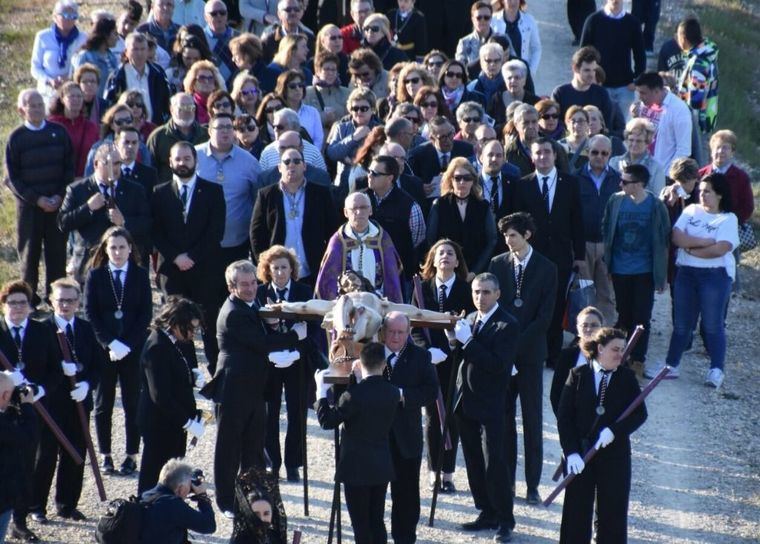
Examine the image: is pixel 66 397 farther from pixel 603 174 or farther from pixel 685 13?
pixel 685 13

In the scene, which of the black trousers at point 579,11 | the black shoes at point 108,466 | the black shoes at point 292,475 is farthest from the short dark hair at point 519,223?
the black trousers at point 579,11

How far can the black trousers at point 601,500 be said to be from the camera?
31.6ft

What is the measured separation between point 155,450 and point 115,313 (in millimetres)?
1472

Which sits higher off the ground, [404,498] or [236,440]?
[236,440]

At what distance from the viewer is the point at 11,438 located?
891cm

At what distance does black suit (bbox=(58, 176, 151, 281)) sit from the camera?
39.9 ft

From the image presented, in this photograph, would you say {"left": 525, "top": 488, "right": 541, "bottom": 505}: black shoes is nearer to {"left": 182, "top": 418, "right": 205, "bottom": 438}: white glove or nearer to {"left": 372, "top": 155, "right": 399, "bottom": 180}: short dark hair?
{"left": 182, "top": 418, "right": 205, "bottom": 438}: white glove

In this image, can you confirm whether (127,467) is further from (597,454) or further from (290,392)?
(597,454)

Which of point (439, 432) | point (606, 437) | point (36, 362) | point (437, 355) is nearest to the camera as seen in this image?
point (606, 437)

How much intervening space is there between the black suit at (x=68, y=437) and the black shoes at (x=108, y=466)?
2.17 feet

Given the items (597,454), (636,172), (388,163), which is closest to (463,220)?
(388,163)

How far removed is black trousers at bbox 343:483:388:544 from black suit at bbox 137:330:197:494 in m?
1.36

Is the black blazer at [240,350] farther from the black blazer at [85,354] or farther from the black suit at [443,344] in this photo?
the black suit at [443,344]

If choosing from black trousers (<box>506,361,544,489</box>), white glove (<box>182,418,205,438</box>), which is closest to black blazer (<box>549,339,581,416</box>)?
black trousers (<box>506,361,544,489</box>)
